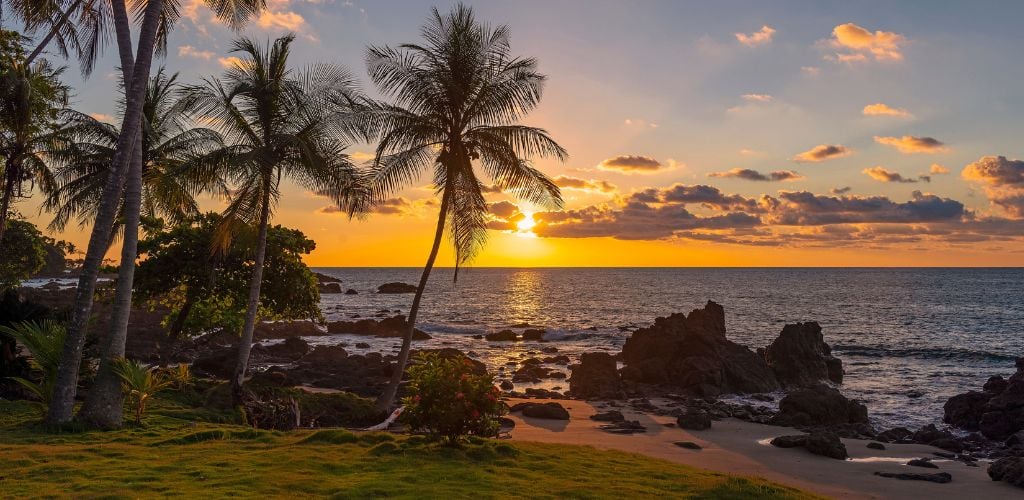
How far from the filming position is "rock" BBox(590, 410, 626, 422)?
26312mm

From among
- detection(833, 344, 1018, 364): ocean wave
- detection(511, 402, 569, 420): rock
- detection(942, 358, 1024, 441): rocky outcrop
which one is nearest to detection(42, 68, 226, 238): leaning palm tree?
detection(511, 402, 569, 420): rock

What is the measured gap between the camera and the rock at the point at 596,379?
33.4 m

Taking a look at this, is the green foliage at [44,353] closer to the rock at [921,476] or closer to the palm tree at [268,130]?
the palm tree at [268,130]

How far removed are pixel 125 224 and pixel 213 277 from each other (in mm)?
9420

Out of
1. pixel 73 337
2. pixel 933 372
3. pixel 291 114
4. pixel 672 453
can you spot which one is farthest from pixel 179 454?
pixel 933 372

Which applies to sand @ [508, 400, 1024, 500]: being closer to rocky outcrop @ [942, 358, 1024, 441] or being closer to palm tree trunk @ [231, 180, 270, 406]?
rocky outcrop @ [942, 358, 1024, 441]

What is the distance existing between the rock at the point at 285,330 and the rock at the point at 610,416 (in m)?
38.7

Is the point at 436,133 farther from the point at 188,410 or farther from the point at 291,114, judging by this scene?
the point at 188,410

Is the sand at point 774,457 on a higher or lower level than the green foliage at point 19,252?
lower

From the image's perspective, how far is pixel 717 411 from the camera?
1148 inches

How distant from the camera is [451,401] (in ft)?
43.7

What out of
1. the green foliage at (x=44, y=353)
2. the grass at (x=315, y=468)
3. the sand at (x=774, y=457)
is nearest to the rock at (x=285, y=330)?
the sand at (x=774, y=457)

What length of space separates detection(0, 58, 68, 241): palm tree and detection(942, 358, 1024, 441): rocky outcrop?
119 feet

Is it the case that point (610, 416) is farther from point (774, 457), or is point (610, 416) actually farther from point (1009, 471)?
point (1009, 471)
